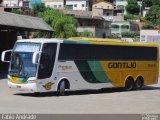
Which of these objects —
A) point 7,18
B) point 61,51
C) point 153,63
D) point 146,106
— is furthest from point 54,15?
point 146,106

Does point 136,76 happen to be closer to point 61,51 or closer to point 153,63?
point 153,63

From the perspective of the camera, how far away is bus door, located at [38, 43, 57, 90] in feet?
78.1

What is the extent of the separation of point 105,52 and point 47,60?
15.1 ft

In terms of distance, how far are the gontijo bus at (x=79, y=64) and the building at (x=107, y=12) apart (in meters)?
83.5

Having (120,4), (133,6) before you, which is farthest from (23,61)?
(120,4)

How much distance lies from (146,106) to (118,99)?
3081 mm

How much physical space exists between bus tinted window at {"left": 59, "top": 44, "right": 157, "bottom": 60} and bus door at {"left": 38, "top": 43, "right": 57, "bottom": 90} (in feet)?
1.71

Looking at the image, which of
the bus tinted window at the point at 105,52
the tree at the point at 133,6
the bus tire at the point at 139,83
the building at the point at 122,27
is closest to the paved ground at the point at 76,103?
the bus tinted window at the point at 105,52

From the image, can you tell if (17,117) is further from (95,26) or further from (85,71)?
(95,26)

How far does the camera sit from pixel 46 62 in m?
24.1

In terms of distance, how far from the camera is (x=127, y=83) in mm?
29703

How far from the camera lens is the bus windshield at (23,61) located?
77.7 feet

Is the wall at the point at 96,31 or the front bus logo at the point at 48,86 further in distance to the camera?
the wall at the point at 96,31

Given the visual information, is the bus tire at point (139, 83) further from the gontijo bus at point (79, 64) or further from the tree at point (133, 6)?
the tree at point (133, 6)
